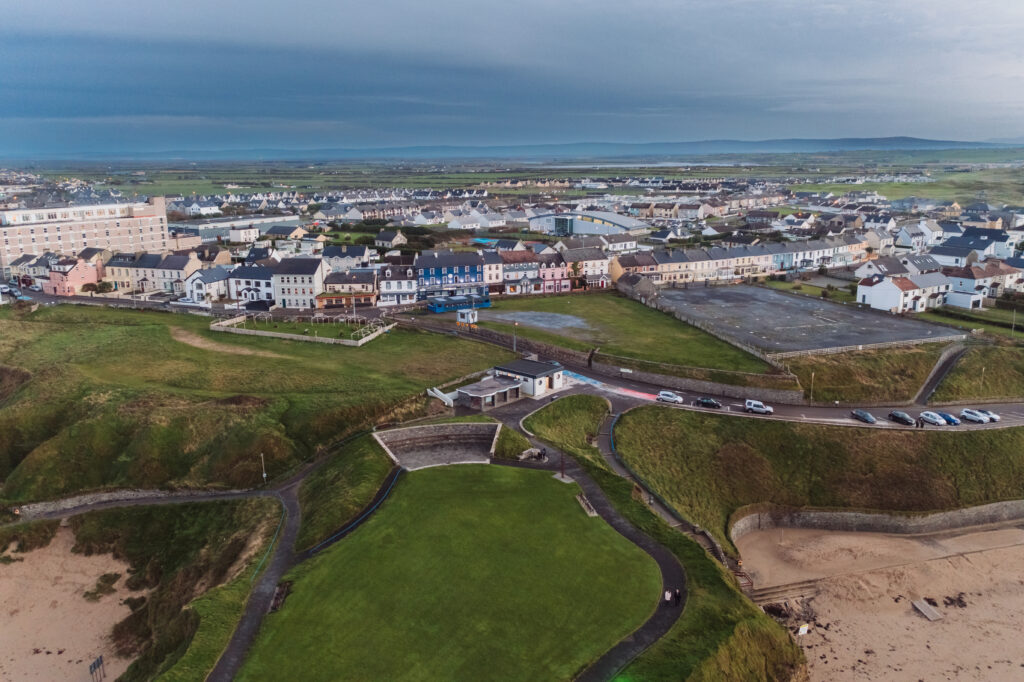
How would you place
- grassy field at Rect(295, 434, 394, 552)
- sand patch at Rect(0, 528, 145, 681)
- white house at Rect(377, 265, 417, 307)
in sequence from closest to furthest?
sand patch at Rect(0, 528, 145, 681) → grassy field at Rect(295, 434, 394, 552) → white house at Rect(377, 265, 417, 307)

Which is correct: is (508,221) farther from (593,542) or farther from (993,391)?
(593,542)

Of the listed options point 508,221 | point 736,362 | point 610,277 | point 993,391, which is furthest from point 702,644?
point 508,221

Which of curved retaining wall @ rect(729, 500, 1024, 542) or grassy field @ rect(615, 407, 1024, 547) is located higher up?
grassy field @ rect(615, 407, 1024, 547)

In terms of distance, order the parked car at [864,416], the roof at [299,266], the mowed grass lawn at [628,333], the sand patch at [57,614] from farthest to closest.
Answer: the roof at [299,266] → the mowed grass lawn at [628,333] → the parked car at [864,416] → the sand patch at [57,614]

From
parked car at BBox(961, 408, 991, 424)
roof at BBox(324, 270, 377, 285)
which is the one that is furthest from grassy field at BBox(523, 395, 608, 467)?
roof at BBox(324, 270, 377, 285)

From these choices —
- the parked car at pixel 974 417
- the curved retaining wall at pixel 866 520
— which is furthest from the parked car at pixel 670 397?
the parked car at pixel 974 417

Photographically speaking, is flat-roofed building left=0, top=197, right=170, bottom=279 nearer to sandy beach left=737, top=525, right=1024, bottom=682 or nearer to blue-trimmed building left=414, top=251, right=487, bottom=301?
blue-trimmed building left=414, top=251, right=487, bottom=301

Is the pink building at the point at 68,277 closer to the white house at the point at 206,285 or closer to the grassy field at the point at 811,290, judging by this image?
the white house at the point at 206,285
